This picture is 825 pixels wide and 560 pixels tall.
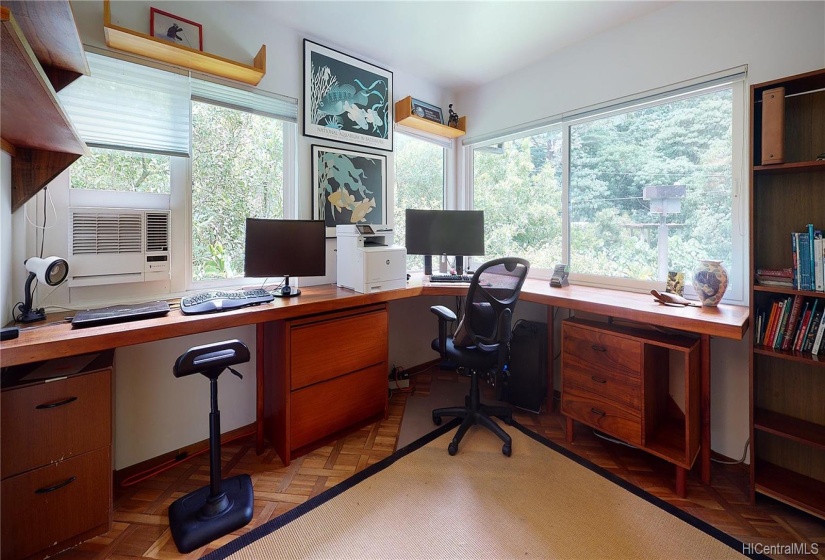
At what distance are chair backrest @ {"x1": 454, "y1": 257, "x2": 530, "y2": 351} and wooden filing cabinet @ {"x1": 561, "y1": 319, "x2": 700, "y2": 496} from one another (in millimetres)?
464

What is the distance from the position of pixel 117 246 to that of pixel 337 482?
1680mm

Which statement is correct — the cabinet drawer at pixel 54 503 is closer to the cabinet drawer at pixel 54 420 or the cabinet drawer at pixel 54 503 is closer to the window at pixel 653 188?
the cabinet drawer at pixel 54 420

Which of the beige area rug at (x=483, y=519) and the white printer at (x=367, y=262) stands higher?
the white printer at (x=367, y=262)

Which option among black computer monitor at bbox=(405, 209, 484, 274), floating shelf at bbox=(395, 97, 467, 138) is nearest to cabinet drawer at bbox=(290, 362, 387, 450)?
black computer monitor at bbox=(405, 209, 484, 274)

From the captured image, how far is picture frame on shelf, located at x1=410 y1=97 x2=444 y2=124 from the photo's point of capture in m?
2.94

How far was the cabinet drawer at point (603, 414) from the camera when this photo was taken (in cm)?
179

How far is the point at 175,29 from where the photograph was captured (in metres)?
1.89

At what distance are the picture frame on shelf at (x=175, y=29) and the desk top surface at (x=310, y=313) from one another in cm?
153

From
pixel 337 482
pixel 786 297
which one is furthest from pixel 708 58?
pixel 337 482

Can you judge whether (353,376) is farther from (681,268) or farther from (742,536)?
(681,268)

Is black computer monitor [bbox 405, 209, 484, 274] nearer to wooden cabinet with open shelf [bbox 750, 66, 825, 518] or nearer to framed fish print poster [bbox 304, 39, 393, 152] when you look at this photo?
framed fish print poster [bbox 304, 39, 393, 152]

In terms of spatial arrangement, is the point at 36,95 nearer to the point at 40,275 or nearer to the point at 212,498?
the point at 40,275

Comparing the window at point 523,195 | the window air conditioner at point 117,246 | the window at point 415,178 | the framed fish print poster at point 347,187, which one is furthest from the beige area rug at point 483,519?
the window at point 415,178
